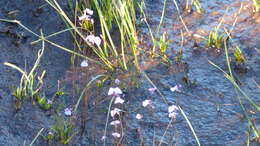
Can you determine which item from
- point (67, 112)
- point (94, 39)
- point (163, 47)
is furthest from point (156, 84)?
point (67, 112)

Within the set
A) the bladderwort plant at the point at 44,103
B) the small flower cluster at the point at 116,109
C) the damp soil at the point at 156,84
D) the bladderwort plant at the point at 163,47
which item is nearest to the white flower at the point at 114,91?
the small flower cluster at the point at 116,109

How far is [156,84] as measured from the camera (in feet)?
9.20

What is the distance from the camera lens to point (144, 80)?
9.27 feet

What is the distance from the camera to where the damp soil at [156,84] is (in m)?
2.47

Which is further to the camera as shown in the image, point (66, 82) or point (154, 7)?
point (154, 7)

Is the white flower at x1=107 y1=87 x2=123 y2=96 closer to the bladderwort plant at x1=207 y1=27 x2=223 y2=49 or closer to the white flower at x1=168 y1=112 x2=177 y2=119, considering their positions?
the white flower at x1=168 y1=112 x2=177 y2=119

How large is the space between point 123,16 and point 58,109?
0.71 m

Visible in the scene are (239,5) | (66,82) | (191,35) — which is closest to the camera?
(66,82)

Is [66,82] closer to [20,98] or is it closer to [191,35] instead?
[20,98]

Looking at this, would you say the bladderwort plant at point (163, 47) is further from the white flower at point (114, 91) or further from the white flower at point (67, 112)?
the white flower at point (67, 112)

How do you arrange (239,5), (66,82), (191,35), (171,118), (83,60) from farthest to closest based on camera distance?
(239,5) → (191,35) → (83,60) → (66,82) → (171,118)

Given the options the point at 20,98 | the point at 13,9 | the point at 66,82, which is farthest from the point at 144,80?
the point at 13,9

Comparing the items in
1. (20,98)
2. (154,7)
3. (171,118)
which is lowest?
(171,118)

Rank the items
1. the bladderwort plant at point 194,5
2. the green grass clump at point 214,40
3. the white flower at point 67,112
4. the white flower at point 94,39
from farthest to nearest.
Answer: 1. the bladderwort plant at point 194,5
2. the green grass clump at point 214,40
3. the white flower at point 94,39
4. the white flower at point 67,112
